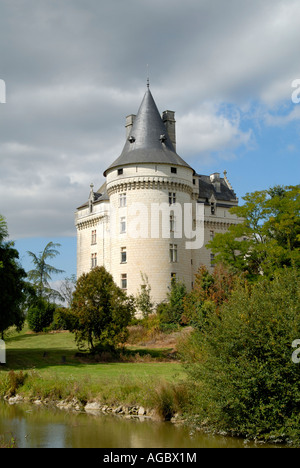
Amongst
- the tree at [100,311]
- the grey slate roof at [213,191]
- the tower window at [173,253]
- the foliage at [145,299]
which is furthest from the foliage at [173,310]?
the grey slate roof at [213,191]

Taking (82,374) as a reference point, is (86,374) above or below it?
above

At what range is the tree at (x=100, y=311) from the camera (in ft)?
88.8

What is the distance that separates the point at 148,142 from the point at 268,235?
41.7ft

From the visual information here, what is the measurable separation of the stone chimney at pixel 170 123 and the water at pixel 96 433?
33516 millimetres

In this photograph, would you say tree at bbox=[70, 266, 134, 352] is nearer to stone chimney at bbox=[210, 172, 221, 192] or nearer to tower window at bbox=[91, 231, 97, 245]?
tower window at bbox=[91, 231, 97, 245]

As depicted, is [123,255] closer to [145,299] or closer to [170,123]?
[145,299]

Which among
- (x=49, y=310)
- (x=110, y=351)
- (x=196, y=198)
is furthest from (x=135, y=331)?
(x=196, y=198)

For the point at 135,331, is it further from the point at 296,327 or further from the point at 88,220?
the point at 296,327

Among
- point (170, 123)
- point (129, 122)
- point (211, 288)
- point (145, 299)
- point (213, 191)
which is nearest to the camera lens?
point (211, 288)

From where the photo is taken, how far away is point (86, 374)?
1908 cm

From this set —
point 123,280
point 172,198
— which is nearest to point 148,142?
point 172,198

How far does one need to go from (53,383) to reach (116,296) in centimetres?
956
